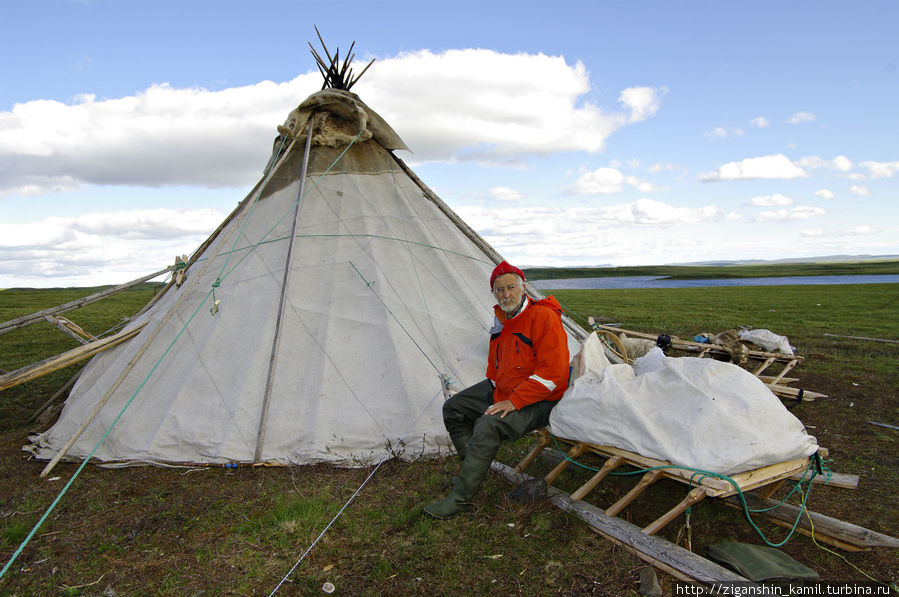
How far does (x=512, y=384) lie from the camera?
4285 millimetres

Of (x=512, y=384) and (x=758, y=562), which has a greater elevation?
(x=512, y=384)

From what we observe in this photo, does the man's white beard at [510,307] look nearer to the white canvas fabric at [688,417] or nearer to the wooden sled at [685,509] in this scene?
the white canvas fabric at [688,417]

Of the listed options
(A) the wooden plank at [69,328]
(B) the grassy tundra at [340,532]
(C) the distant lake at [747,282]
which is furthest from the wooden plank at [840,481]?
(C) the distant lake at [747,282]

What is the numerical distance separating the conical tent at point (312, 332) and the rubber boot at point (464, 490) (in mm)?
1111

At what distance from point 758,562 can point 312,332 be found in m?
4.38

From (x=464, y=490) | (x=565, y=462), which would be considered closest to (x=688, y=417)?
(x=565, y=462)

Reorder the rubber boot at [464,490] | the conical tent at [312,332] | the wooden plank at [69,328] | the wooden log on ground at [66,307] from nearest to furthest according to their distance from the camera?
the rubber boot at [464,490] < the conical tent at [312,332] < the wooden log on ground at [66,307] < the wooden plank at [69,328]

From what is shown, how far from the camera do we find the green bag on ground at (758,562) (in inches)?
122

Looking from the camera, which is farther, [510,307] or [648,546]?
[510,307]

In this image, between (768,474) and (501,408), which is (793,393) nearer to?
(768,474)

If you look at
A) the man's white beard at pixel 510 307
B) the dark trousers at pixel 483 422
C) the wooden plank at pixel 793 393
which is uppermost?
the man's white beard at pixel 510 307

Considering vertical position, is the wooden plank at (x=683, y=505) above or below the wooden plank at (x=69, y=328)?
below

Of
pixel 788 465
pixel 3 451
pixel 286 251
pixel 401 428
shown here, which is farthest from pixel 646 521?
pixel 3 451

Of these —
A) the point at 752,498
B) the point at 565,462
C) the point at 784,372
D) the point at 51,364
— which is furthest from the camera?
the point at 784,372
